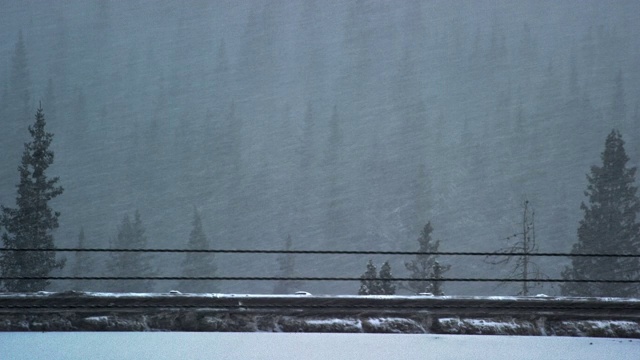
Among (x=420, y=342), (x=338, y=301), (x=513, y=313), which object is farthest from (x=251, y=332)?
(x=513, y=313)

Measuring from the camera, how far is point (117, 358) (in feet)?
23.0

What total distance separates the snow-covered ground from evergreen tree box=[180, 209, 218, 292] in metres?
78.2

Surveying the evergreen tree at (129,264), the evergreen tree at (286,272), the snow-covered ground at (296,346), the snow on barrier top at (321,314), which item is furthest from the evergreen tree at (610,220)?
the evergreen tree at (286,272)

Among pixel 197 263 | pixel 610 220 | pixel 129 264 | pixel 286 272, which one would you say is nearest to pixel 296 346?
pixel 610 220

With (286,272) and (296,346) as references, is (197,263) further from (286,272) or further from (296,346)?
(296,346)

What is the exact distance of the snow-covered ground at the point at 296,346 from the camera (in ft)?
23.6

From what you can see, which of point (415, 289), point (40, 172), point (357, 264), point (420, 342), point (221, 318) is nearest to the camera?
point (420, 342)

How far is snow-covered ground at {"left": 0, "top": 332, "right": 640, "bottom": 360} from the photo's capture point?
23.6ft

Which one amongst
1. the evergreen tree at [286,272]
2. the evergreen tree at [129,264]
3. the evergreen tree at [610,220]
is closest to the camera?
the evergreen tree at [610,220]

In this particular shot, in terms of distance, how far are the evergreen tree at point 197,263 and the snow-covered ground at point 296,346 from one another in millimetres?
78163

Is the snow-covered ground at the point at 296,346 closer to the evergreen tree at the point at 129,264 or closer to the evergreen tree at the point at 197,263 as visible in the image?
the evergreen tree at the point at 129,264

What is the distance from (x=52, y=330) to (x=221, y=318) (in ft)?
6.17

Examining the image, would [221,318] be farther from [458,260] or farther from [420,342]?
[458,260]

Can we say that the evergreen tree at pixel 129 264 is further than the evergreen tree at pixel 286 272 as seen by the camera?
No
